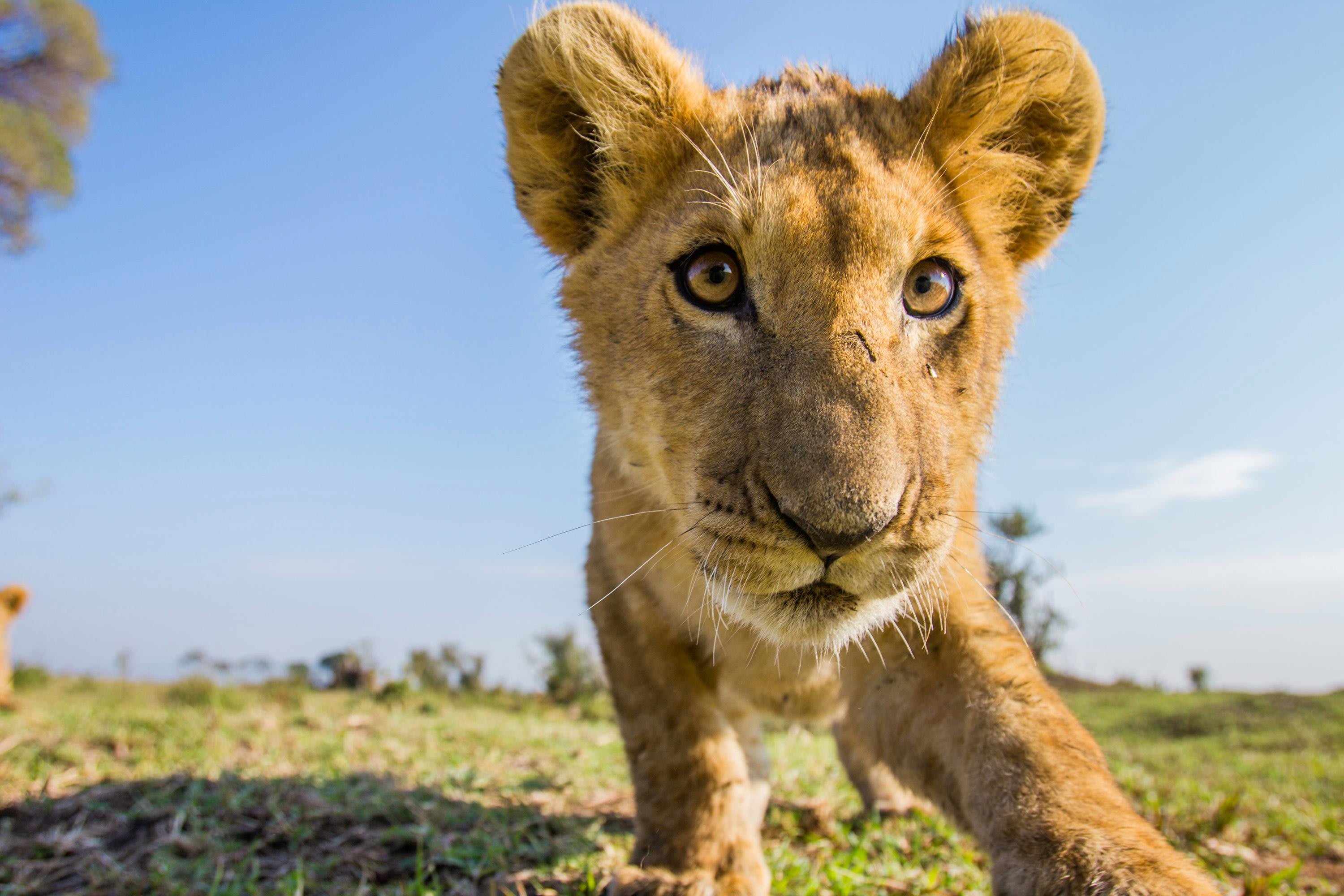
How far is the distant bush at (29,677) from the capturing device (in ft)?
34.7

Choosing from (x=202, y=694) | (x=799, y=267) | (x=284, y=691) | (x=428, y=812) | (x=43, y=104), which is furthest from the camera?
(x=43, y=104)

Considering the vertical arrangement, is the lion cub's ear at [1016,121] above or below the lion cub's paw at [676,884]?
above

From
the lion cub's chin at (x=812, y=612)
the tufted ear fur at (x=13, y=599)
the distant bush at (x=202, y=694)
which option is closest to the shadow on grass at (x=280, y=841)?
the lion cub's chin at (x=812, y=612)

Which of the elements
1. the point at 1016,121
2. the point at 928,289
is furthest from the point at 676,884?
the point at 1016,121

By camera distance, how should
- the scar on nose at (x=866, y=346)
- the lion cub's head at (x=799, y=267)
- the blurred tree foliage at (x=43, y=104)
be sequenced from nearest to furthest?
the lion cub's head at (x=799, y=267) → the scar on nose at (x=866, y=346) → the blurred tree foliage at (x=43, y=104)

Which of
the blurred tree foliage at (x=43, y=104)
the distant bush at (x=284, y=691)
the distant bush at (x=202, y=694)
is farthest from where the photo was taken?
the blurred tree foliage at (x=43, y=104)

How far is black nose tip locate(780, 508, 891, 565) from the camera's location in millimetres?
1915

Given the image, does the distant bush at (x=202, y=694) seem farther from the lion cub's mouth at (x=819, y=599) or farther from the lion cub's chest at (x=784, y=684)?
the lion cub's mouth at (x=819, y=599)

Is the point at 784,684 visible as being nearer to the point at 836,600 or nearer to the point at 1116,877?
the point at 836,600

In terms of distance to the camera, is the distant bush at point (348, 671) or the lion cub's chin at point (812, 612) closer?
the lion cub's chin at point (812, 612)

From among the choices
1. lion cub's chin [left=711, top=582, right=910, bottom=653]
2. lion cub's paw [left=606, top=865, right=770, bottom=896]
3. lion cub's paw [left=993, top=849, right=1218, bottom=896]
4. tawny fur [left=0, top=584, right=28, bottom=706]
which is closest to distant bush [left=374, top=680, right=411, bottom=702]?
tawny fur [left=0, top=584, right=28, bottom=706]

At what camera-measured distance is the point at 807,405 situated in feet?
6.82

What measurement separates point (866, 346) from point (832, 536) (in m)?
0.57

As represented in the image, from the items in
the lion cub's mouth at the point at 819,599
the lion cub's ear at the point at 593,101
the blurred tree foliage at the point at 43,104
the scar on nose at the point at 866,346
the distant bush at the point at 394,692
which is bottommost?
the lion cub's mouth at the point at 819,599
